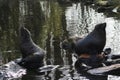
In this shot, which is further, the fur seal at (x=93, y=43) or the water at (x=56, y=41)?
the fur seal at (x=93, y=43)

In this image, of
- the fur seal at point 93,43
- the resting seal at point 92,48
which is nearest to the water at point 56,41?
the resting seal at point 92,48

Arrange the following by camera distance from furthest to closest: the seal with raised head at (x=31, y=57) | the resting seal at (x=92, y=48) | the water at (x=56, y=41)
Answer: the resting seal at (x=92, y=48) < the seal with raised head at (x=31, y=57) < the water at (x=56, y=41)

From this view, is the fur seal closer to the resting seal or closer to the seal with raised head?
the resting seal

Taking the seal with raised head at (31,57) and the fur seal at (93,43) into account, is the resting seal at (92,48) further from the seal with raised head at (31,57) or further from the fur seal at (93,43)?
the seal with raised head at (31,57)

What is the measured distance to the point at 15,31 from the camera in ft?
113

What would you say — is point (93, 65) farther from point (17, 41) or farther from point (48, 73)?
point (17, 41)

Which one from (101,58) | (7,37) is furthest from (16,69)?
(7,37)

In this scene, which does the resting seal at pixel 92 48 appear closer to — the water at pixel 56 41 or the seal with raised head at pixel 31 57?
the water at pixel 56 41

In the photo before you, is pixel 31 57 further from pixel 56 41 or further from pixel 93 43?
pixel 56 41

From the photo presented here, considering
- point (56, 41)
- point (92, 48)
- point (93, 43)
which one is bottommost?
point (56, 41)

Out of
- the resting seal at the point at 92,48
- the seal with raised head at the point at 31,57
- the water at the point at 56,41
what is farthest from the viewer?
the resting seal at the point at 92,48

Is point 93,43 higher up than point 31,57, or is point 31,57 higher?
point 93,43

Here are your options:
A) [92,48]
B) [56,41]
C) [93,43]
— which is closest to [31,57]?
[92,48]

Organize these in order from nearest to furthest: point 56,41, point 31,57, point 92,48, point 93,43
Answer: point 31,57 < point 92,48 < point 93,43 < point 56,41
